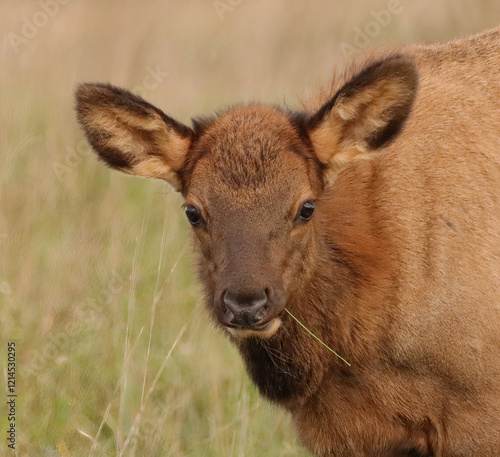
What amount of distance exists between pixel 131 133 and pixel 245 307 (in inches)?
79.8

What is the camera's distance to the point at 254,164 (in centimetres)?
679

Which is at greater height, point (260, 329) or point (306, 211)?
point (306, 211)

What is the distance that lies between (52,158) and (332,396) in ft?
21.8

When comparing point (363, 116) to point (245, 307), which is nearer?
point (245, 307)

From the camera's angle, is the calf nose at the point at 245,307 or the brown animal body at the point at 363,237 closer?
the calf nose at the point at 245,307

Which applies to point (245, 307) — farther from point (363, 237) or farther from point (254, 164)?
point (363, 237)

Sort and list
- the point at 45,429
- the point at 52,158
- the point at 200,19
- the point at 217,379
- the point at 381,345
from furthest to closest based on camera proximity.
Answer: the point at 200,19 → the point at 52,158 → the point at 217,379 → the point at 45,429 → the point at 381,345

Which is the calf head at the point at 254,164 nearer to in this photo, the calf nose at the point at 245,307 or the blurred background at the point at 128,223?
the calf nose at the point at 245,307

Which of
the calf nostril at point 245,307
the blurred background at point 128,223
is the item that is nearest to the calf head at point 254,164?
the calf nostril at point 245,307

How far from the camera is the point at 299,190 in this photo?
6.84 metres

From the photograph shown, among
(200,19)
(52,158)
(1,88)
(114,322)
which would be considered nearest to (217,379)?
(114,322)

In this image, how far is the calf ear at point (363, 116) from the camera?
276 inches

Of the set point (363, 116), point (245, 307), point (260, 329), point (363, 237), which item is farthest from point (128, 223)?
point (245, 307)

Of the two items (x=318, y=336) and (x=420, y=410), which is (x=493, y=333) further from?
(x=318, y=336)
